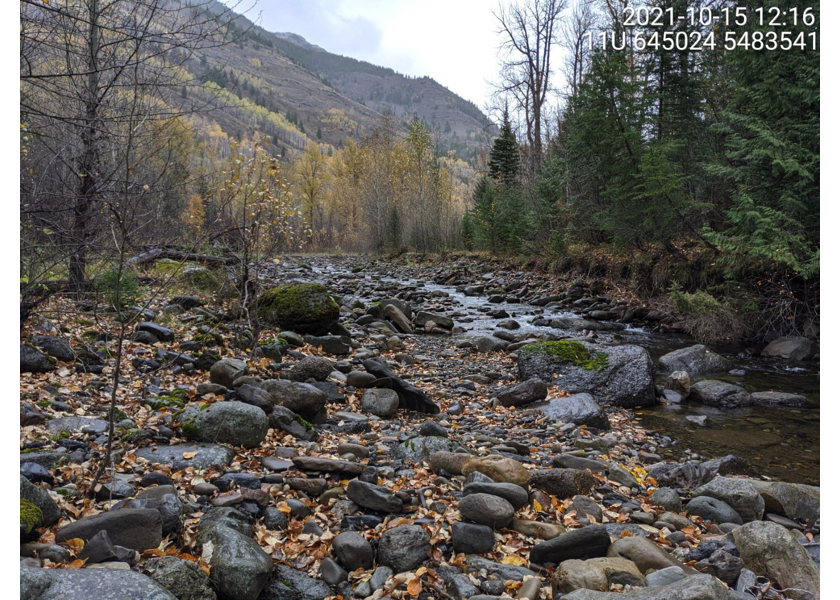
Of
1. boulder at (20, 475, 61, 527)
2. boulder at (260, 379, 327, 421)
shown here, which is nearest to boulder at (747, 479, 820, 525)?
boulder at (260, 379, 327, 421)

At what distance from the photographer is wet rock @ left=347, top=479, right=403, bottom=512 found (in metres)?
3.28

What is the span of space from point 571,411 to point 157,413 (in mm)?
4578

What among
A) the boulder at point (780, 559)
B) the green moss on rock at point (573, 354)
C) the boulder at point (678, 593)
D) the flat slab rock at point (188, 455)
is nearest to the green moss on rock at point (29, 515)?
the flat slab rock at point (188, 455)

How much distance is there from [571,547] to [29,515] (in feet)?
9.58

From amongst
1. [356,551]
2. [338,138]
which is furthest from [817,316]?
[338,138]

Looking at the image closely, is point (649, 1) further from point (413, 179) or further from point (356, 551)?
point (413, 179)

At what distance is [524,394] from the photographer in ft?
21.2

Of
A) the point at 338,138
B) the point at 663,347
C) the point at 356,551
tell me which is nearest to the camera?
the point at 356,551

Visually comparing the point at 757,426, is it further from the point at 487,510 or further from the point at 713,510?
the point at 487,510

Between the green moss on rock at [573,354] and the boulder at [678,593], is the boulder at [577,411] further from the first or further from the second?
the boulder at [678,593]

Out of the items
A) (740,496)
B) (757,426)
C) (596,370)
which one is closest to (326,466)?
(740,496)

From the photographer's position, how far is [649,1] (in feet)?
52.4

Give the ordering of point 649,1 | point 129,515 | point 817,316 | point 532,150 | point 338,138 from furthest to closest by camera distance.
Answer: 1. point 338,138
2. point 532,150
3. point 649,1
4. point 817,316
5. point 129,515

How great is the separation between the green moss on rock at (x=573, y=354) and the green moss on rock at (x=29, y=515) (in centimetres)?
638
